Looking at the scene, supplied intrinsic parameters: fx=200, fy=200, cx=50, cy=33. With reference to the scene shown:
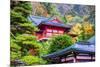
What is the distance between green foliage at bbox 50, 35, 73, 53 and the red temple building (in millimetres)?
51

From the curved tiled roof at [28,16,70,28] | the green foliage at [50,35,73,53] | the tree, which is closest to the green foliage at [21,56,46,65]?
the tree

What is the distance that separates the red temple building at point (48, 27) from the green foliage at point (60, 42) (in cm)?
5

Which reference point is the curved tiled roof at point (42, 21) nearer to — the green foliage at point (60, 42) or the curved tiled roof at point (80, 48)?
the green foliage at point (60, 42)

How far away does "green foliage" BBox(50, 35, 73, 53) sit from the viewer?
1998 millimetres

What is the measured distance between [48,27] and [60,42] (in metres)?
0.20

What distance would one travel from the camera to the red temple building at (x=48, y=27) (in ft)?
6.39

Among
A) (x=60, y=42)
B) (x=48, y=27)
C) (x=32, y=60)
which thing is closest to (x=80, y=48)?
(x=60, y=42)

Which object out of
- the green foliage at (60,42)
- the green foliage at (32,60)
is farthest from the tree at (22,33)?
the green foliage at (60,42)

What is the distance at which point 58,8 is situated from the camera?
2.03 metres

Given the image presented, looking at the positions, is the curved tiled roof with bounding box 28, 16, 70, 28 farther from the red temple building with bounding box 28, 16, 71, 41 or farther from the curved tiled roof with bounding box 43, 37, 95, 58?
the curved tiled roof with bounding box 43, 37, 95, 58
